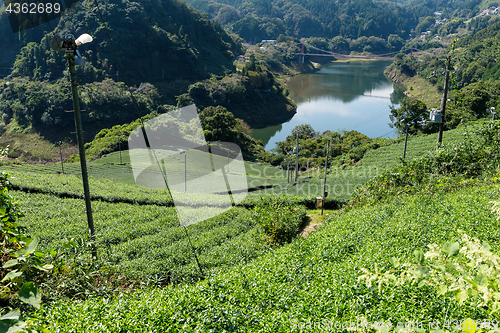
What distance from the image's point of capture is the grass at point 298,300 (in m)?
4.16

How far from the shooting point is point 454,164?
13.2m

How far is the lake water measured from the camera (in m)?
57.6

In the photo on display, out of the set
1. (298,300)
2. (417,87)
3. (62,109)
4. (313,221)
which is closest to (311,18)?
(417,87)

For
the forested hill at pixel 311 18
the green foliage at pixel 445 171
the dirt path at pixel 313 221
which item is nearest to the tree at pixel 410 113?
the green foliage at pixel 445 171

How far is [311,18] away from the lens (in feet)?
547

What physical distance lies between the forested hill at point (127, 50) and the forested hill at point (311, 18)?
6332cm

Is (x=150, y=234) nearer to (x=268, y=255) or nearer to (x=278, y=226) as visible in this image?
(x=278, y=226)

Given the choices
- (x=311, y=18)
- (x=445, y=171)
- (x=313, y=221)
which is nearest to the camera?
(x=445, y=171)

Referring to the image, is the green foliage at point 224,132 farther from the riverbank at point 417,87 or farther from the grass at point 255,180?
the riverbank at point 417,87

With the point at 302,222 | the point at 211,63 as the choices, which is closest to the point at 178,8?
the point at 211,63

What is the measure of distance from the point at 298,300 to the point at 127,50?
8156 cm

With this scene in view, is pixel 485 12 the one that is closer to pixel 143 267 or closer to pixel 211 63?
pixel 211 63

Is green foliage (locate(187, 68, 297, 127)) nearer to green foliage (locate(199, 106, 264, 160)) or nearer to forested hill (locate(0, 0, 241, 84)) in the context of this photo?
forested hill (locate(0, 0, 241, 84))

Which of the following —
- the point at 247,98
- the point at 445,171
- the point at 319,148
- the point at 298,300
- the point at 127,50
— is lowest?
the point at 319,148
